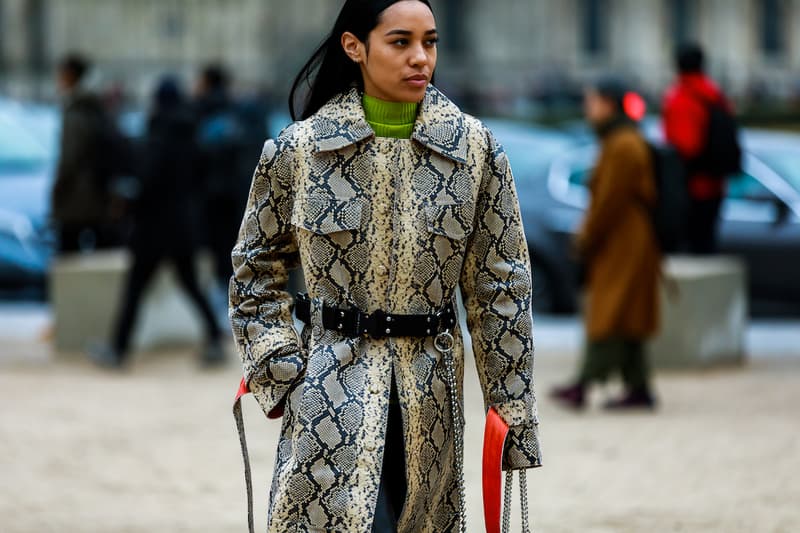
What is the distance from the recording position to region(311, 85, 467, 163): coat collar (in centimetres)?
395

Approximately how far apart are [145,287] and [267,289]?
6.70m

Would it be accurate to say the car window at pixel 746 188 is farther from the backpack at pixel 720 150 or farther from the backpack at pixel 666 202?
the backpack at pixel 666 202

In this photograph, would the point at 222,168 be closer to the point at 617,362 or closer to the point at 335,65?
the point at 617,362

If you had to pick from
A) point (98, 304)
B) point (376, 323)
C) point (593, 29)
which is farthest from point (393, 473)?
point (593, 29)

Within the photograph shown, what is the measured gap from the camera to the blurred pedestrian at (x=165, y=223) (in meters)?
10.5

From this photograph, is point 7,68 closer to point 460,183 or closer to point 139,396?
point 139,396

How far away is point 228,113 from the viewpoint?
1257 cm

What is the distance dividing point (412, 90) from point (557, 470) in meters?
4.03

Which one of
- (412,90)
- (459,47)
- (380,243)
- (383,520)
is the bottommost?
(459,47)

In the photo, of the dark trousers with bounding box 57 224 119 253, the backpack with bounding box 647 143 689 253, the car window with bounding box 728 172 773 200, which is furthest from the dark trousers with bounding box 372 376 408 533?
the car window with bounding box 728 172 773 200

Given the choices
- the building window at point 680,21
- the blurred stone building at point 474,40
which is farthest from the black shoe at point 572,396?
the building window at point 680,21

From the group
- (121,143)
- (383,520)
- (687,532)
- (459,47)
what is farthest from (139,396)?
(459,47)

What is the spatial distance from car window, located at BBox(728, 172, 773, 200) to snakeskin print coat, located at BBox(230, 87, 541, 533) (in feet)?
28.9

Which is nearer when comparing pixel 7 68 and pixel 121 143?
pixel 121 143
